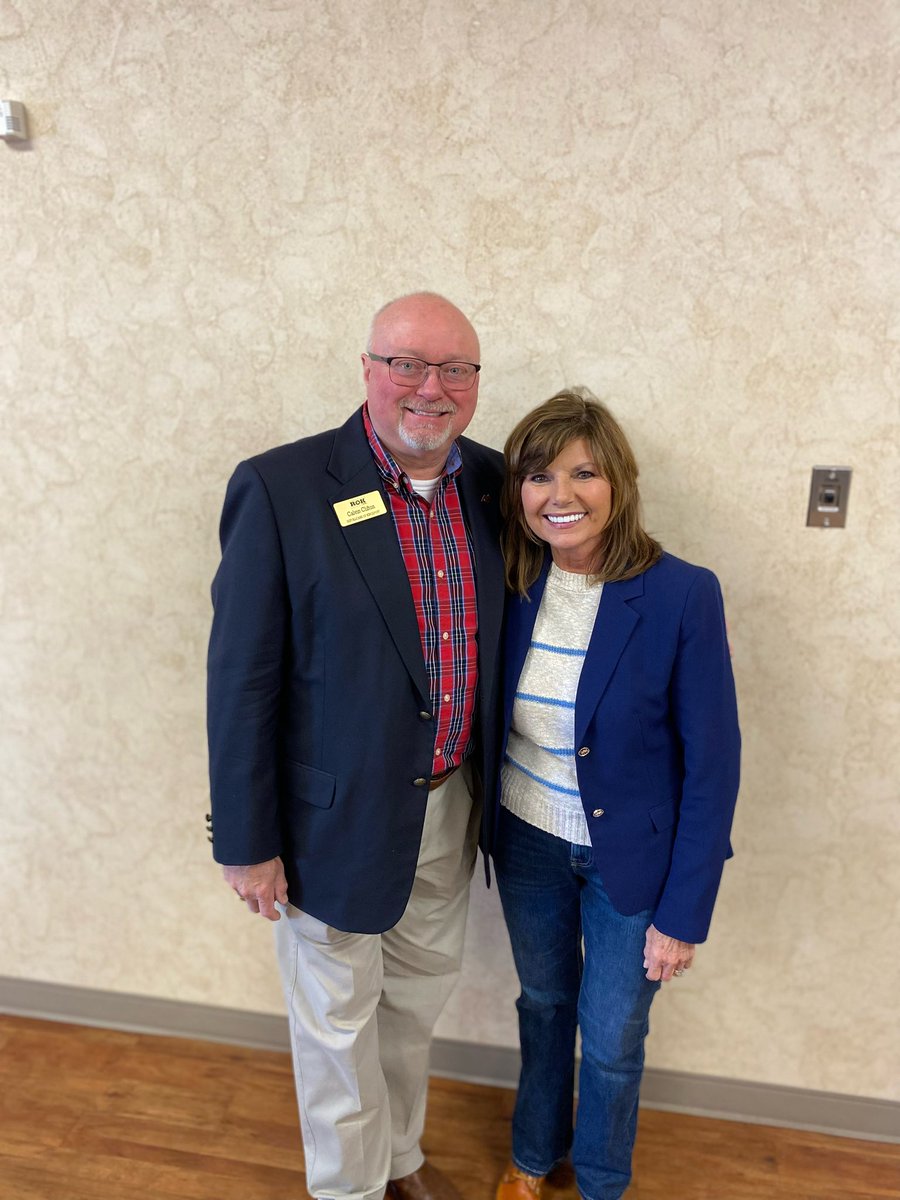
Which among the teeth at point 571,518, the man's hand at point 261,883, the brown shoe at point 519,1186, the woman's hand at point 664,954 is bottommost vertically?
the brown shoe at point 519,1186

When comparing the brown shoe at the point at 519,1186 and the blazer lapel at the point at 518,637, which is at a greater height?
the blazer lapel at the point at 518,637

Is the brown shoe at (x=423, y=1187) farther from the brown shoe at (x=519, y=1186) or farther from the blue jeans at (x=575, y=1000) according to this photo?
the blue jeans at (x=575, y=1000)

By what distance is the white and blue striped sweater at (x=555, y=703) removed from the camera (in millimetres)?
1593

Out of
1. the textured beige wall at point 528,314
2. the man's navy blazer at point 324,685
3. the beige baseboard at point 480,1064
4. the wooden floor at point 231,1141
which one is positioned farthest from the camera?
the beige baseboard at point 480,1064

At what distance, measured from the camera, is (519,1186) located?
6.37 ft

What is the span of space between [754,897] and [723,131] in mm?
1715

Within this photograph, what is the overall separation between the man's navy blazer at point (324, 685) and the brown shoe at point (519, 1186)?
0.79m

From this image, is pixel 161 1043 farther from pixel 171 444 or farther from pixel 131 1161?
pixel 171 444

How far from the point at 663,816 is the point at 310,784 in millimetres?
657

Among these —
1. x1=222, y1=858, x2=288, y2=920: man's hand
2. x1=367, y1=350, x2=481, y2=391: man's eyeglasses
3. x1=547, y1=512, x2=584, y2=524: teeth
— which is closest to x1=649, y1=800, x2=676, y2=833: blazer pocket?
x1=547, y1=512, x2=584, y2=524: teeth

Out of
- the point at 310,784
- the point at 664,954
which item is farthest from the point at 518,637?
the point at 664,954

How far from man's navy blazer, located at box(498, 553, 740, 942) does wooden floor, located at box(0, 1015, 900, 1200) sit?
886mm

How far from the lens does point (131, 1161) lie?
2033 mm

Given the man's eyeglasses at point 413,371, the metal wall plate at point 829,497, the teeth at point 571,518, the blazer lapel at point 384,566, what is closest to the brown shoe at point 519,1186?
the blazer lapel at point 384,566
